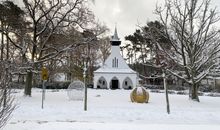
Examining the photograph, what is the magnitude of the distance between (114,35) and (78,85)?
99.6 ft

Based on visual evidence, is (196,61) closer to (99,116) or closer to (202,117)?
(202,117)

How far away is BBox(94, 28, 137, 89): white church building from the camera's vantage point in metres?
53.0

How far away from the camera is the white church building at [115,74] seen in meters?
53.0

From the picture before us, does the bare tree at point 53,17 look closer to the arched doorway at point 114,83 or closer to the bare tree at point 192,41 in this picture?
the bare tree at point 192,41

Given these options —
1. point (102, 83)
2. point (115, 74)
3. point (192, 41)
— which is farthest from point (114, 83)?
point (192, 41)

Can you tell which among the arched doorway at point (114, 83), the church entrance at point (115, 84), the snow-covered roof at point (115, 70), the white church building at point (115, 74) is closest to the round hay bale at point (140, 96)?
the white church building at point (115, 74)

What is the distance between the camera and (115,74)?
5312 cm

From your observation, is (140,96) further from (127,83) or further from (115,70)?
(127,83)

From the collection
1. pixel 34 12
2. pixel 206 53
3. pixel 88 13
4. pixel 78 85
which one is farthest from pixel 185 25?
pixel 34 12

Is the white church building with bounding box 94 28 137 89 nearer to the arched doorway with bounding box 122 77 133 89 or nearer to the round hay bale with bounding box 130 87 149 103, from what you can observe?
the arched doorway with bounding box 122 77 133 89

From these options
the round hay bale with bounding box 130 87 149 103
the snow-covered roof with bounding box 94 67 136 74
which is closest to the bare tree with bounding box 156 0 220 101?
the round hay bale with bounding box 130 87 149 103

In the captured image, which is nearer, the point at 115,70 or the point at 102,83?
the point at 115,70

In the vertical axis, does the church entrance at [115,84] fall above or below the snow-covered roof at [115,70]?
below

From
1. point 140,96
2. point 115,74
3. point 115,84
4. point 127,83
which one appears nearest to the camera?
point 140,96
